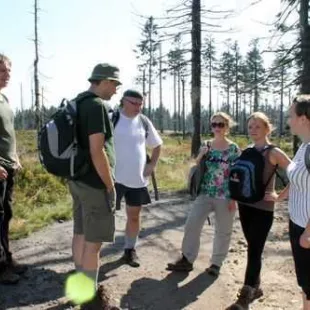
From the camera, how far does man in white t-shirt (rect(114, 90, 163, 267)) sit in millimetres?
5281

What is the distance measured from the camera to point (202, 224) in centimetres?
523

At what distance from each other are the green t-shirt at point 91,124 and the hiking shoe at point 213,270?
1.92 m

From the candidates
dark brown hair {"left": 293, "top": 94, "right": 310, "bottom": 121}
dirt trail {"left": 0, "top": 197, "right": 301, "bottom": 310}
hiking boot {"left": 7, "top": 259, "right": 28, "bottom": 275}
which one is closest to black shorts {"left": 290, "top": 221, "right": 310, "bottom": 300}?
dark brown hair {"left": 293, "top": 94, "right": 310, "bottom": 121}

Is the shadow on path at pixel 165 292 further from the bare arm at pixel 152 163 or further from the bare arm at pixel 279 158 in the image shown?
the bare arm at pixel 279 158

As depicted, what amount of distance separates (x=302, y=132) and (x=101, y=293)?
215cm

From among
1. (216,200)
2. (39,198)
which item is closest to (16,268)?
(216,200)

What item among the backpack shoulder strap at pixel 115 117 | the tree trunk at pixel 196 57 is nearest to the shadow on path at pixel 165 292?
the backpack shoulder strap at pixel 115 117

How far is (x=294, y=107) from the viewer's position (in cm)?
328

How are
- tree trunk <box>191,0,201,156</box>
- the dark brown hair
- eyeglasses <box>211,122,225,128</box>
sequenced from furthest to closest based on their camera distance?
tree trunk <box>191,0,201,156</box> → eyeglasses <box>211,122,225,128</box> → the dark brown hair

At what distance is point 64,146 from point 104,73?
2.32ft

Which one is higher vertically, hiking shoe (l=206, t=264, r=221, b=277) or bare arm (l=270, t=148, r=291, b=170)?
bare arm (l=270, t=148, r=291, b=170)

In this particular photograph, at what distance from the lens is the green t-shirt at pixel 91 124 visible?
376 cm

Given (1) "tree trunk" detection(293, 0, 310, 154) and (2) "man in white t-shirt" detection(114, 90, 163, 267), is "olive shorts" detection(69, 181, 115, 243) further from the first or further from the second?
(1) "tree trunk" detection(293, 0, 310, 154)

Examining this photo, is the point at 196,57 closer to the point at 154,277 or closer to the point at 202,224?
the point at 202,224
